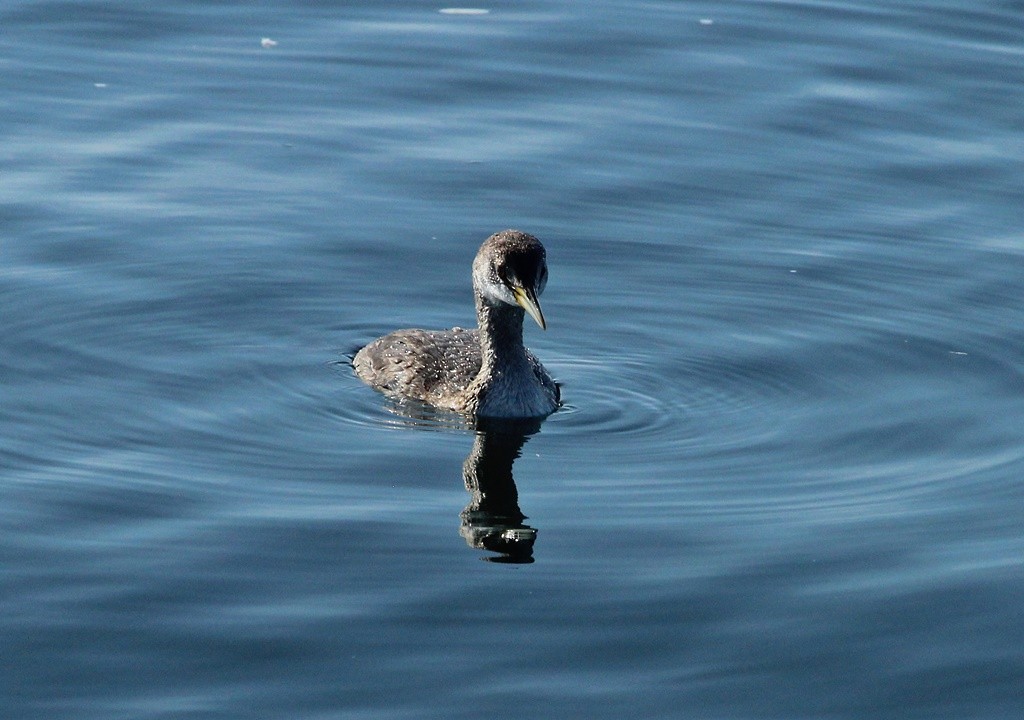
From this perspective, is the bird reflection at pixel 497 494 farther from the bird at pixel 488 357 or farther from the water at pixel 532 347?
the bird at pixel 488 357

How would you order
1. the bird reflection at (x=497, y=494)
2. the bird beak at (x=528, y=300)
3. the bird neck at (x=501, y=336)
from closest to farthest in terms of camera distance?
the bird reflection at (x=497, y=494)
the bird beak at (x=528, y=300)
the bird neck at (x=501, y=336)

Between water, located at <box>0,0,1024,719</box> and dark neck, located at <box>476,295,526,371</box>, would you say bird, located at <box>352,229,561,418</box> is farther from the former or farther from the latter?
water, located at <box>0,0,1024,719</box>

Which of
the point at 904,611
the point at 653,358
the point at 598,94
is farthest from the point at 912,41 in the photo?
the point at 904,611

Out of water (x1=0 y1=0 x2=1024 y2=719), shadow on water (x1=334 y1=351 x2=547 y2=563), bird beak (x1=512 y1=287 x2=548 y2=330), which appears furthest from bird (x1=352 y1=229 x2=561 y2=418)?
water (x1=0 y1=0 x2=1024 y2=719)

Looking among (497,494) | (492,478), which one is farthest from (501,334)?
(497,494)

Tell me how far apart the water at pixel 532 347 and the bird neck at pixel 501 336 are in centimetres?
53

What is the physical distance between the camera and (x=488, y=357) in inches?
562

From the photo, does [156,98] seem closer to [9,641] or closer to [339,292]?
[339,292]

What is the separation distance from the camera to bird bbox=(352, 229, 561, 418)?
1357cm

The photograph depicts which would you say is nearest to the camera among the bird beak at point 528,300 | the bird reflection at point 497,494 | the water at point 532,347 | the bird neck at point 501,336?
the water at point 532,347

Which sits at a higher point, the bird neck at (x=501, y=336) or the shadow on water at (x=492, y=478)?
the bird neck at (x=501, y=336)

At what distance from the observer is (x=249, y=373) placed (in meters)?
14.4

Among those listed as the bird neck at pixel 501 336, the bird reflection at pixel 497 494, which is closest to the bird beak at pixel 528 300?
the bird neck at pixel 501 336

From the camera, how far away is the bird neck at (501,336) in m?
14.1
